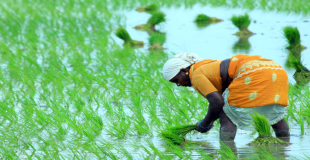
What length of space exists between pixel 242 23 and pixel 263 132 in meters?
5.60

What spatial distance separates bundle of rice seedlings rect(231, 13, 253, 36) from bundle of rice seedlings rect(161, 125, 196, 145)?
5.25 m

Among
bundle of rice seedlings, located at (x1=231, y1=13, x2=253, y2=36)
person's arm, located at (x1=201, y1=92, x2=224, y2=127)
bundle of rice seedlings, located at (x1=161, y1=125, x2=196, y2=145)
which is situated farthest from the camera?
bundle of rice seedlings, located at (x1=231, y1=13, x2=253, y2=36)

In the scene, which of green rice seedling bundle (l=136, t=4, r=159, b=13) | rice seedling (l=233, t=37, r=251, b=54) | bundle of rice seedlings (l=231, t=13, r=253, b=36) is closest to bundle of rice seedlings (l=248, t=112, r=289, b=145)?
rice seedling (l=233, t=37, r=251, b=54)

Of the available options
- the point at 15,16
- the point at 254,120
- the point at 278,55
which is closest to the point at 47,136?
A: the point at 254,120

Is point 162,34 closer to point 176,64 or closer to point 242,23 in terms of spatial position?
point 242,23

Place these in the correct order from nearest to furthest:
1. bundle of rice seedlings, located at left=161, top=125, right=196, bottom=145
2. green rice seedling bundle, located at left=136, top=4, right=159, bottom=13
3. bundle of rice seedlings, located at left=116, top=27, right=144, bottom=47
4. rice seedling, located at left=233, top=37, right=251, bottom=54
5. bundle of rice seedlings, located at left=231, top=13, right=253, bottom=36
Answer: bundle of rice seedlings, located at left=161, top=125, right=196, bottom=145
rice seedling, located at left=233, top=37, right=251, bottom=54
bundle of rice seedlings, located at left=116, top=27, right=144, bottom=47
bundle of rice seedlings, located at left=231, top=13, right=253, bottom=36
green rice seedling bundle, located at left=136, top=4, right=159, bottom=13

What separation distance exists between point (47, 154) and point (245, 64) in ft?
4.54

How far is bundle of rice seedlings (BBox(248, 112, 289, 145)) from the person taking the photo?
319cm

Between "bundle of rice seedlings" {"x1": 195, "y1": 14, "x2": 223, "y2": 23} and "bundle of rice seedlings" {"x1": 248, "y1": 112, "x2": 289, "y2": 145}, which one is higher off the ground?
"bundle of rice seedlings" {"x1": 195, "y1": 14, "x2": 223, "y2": 23}

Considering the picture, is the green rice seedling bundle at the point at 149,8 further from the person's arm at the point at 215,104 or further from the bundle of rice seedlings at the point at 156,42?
the person's arm at the point at 215,104

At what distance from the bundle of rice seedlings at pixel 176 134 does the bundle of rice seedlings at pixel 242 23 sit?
525cm

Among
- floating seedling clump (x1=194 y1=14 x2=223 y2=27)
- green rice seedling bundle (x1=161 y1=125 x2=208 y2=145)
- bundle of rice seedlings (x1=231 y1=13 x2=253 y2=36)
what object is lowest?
green rice seedling bundle (x1=161 y1=125 x2=208 y2=145)

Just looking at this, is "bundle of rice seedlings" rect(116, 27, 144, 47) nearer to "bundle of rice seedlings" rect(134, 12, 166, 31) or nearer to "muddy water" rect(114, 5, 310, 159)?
"muddy water" rect(114, 5, 310, 159)

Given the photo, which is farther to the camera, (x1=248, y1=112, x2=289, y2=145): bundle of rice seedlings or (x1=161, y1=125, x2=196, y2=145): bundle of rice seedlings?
(x1=161, y1=125, x2=196, y2=145): bundle of rice seedlings
